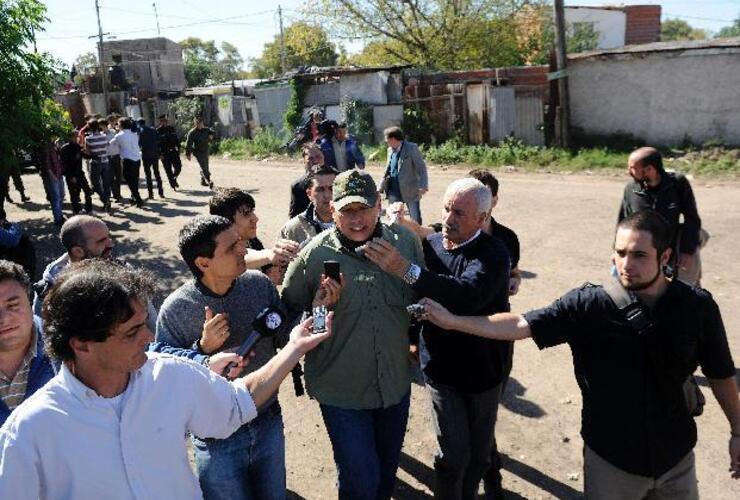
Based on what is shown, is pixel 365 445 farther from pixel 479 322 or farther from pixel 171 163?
pixel 171 163

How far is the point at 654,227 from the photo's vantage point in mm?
2506

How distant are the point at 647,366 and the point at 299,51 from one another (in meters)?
43.2

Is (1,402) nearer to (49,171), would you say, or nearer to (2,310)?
(2,310)

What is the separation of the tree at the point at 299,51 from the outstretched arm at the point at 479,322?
24371mm

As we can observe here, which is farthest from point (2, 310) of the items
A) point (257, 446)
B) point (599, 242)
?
point (599, 242)

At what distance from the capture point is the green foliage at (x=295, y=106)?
22234 mm

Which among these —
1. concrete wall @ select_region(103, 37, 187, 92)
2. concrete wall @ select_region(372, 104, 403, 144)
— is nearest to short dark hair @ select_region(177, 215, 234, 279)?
concrete wall @ select_region(372, 104, 403, 144)

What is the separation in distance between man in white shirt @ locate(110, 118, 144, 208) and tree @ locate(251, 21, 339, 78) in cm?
1459

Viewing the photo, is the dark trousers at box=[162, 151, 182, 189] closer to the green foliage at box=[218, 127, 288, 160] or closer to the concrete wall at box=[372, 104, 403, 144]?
the green foliage at box=[218, 127, 288, 160]

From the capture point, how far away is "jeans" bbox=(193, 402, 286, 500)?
2662 millimetres

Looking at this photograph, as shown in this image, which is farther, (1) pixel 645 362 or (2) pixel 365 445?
(2) pixel 365 445

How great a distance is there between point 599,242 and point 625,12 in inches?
1195

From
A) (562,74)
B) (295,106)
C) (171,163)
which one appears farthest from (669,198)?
(295,106)

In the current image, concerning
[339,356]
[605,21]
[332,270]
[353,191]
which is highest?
[605,21]
